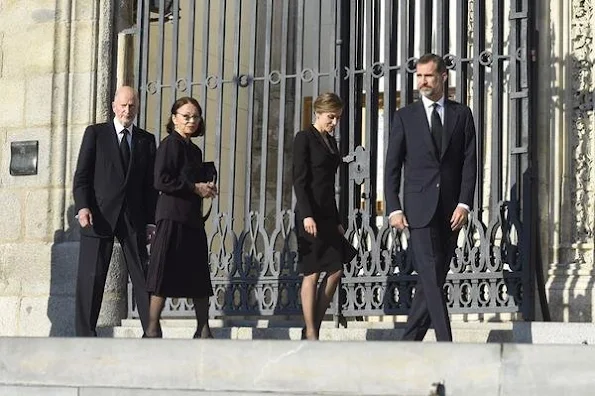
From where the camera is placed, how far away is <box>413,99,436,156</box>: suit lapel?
813 centimetres

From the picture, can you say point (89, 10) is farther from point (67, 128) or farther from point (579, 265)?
point (579, 265)

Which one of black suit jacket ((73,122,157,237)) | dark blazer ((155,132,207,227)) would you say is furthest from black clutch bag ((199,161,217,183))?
black suit jacket ((73,122,157,237))

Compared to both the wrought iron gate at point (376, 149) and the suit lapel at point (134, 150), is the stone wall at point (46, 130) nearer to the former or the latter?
the wrought iron gate at point (376, 149)

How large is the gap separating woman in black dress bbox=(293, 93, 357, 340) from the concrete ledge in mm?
1528

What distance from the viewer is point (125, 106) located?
910cm

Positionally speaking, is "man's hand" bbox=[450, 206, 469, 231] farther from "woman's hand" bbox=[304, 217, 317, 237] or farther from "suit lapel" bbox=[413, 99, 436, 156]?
"woman's hand" bbox=[304, 217, 317, 237]

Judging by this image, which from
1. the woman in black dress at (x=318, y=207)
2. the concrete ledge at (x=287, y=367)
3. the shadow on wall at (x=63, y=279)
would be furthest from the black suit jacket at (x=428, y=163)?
the shadow on wall at (x=63, y=279)

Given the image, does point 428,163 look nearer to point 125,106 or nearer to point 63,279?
point 125,106

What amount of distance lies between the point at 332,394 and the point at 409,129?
6.40 ft

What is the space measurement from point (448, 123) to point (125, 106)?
81.8 inches

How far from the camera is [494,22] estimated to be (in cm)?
1003

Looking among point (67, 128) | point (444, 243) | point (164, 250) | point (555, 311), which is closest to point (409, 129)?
point (444, 243)

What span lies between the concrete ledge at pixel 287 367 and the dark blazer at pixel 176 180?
137 centimetres

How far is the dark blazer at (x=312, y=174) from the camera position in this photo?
8734 mm
